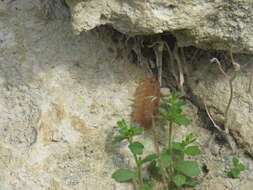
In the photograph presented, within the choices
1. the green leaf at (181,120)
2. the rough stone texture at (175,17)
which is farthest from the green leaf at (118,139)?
the rough stone texture at (175,17)

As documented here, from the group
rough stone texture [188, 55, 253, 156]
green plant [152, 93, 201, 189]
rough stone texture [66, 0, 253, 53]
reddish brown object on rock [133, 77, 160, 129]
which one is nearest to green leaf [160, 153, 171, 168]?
green plant [152, 93, 201, 189]

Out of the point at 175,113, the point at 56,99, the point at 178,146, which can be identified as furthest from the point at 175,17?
the point at 56,99

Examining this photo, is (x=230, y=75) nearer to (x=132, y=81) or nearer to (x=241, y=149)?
(x=241, y=149)

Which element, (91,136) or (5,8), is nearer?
(91,136)

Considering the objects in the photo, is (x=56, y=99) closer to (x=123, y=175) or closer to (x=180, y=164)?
(x=123, y=175)

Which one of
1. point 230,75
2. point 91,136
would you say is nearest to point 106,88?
point 91,136

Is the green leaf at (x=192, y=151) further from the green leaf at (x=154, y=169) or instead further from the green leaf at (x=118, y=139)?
the green leaf at (x=118, y=139)
